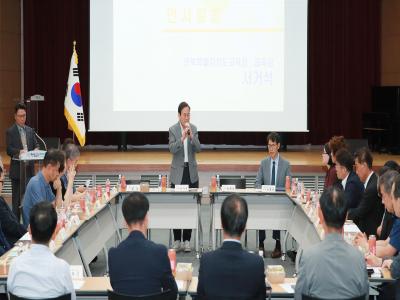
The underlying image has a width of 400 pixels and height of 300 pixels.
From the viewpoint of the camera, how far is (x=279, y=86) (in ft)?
37.6

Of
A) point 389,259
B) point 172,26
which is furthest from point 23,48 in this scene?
point 389,259

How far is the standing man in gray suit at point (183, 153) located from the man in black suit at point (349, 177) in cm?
209

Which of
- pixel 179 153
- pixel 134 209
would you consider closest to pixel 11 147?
pixel 179 153

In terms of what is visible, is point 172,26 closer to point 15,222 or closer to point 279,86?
point 279,86

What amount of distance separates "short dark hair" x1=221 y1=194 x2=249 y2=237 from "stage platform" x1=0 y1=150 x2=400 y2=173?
23.0 ft

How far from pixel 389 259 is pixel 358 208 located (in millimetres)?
1573

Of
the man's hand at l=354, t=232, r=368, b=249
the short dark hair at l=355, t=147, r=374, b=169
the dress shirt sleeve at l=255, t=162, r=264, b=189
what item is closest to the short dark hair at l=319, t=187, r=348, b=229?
the man's hand at l=354, t=232, r=368, b=249

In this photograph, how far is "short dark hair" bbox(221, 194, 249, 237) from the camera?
3.47 meters

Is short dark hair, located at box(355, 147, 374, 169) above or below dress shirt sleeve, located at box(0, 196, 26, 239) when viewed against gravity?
above

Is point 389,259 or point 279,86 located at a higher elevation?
point 279,86

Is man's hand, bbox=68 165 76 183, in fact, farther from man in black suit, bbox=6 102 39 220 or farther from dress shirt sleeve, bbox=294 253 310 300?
dress shirt sleeve, bbox=294 253 310 300

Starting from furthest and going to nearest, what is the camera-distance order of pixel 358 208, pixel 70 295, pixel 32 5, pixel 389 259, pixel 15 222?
pixel 32 5, pixel 358 208, pixel 15 222, pixel 389 259, pixel 70 295

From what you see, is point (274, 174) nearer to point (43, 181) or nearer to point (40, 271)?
point (43, 181)

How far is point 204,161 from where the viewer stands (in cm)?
1102
